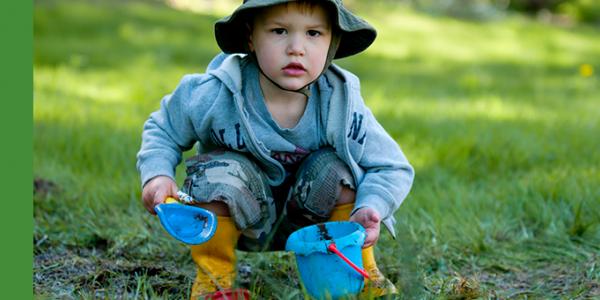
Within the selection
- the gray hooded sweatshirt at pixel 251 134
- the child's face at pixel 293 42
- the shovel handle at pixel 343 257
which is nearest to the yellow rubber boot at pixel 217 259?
the gray hooded sweatshirt at pixel 251 134

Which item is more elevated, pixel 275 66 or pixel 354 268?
pixel 275 66

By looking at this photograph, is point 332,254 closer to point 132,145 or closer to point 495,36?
point 132,145

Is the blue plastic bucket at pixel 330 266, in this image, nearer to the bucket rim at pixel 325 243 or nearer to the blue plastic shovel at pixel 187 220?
the bucket rim at pixel 325 243

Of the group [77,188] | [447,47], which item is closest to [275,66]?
[77,188]

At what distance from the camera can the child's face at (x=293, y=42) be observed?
251 centimetres

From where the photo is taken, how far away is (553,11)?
15.4m

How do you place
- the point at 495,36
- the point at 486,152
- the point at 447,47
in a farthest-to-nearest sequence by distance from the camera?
the point at 495,36, the point at 447,47, the point at 486,152

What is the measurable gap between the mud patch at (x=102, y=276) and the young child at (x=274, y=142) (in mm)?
179

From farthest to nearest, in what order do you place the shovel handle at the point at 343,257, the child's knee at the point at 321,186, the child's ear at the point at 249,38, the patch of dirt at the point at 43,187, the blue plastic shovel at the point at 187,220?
the patch of dirt at the point at 43,187 → the child's ear at the point at 249,38 → the child's knee at the point at 321,186 → the blue plastic shovel at the point at 187,220 → the shovel handle at the point at 343,257

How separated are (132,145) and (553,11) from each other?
12374 mm

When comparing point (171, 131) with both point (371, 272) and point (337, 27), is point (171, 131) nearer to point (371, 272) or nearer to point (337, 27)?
point (337, 27)

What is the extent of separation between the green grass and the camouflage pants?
0.54ft

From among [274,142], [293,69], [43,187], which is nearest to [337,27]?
[293,69]

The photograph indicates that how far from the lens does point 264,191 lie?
2.57 m
